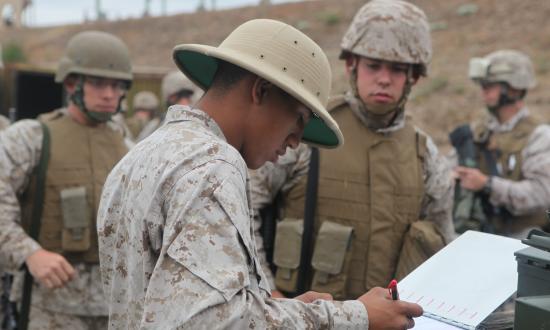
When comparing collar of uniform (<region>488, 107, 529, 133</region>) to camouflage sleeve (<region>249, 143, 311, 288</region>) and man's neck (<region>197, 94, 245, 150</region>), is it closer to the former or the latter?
camouflage sleeve (<region>249, 143, 311, 288</region>)

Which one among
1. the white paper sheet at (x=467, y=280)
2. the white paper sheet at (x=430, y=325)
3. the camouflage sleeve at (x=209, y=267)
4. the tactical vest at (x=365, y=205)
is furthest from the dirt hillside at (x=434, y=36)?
the camouflage sleeve at (x=209, y=267)

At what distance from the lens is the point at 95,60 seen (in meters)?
3.79

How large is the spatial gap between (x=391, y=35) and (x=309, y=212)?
886 mm

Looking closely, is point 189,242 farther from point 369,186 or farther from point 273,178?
point 369,186

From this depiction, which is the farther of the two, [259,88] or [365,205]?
[365,205]

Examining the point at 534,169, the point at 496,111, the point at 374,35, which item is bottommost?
the point at 534,169

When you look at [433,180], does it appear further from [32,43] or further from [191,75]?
[32,43]

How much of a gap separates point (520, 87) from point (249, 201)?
13.3 feet

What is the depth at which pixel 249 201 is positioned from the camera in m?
1.60

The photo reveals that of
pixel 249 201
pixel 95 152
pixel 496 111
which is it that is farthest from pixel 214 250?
pixel 496 111

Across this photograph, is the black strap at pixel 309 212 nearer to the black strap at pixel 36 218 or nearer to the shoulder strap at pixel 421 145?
the shoulder strap at pixel 421 145

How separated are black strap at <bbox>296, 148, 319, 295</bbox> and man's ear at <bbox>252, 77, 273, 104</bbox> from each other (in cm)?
127

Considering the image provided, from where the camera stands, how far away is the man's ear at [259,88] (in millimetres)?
1663

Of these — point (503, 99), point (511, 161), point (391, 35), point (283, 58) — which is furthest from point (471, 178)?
point (283, 58)
